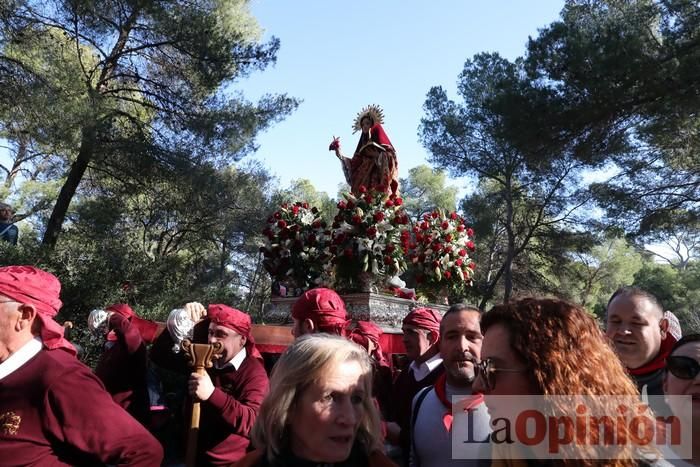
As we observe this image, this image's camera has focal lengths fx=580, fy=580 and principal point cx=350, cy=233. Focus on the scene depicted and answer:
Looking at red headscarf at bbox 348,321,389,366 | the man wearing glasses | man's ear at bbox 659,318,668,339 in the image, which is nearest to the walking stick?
the man wearing glasses

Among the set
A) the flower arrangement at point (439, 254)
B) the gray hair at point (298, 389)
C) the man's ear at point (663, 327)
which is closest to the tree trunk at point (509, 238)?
the flower arrangement at point (439, 254)

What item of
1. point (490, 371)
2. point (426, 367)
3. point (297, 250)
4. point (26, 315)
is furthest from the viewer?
point (297, 250)

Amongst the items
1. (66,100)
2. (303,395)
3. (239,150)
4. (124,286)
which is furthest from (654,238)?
(303,395)

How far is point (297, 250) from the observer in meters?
7.29

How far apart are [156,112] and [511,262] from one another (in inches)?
632

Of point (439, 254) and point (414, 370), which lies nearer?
point (414, 370)

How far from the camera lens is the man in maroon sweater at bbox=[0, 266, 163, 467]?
2068 mm

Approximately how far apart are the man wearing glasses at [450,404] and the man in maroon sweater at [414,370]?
17.3 inches

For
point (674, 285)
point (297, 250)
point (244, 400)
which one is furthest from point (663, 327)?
point (674, 285)

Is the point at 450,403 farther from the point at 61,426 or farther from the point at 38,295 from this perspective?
the point at 38,295

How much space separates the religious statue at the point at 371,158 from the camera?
863 centimetres

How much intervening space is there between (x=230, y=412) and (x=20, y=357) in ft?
3.09

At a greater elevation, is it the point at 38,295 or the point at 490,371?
the point at 38,295

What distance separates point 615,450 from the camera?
5.08ft
